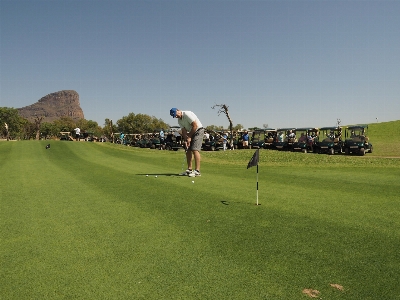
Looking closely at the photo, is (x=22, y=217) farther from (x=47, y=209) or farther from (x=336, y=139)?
(x=336, y=139)

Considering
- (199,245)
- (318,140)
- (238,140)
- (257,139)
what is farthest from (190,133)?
(238,140)

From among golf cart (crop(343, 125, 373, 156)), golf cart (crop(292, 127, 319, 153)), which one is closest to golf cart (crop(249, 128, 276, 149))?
golf cart (crop(292, 127, 319, 153))

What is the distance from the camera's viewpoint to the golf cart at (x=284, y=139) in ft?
106

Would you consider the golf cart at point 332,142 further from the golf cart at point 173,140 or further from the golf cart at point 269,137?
the golf cart at point 173,140

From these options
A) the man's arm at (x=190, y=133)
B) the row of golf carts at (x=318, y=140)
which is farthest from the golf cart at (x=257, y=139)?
the man's arm at (x=190, y=133)

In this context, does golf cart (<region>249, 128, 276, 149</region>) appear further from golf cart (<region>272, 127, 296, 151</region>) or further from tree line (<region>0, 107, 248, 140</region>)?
tree line (<region>0, 107, 248, 140</region>)

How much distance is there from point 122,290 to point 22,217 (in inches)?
141

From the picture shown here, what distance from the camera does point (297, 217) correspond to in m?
5.48

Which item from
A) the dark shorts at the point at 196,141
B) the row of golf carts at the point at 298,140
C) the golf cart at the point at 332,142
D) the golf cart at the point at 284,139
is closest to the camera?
the dark shorts at the point at 196,141

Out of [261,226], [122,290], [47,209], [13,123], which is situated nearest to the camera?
[122,290]

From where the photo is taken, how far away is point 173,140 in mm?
37031

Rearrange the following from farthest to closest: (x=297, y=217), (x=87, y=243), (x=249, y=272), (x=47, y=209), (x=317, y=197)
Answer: (x=317, y=197) → (x=47, y=209) → (x=297, y=217) → (x=87, y=243) → (x=249, y=272)

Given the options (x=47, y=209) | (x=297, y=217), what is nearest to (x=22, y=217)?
(x=47, y=209)

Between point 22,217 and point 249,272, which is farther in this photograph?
point 22,217
